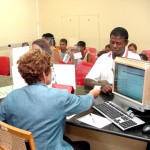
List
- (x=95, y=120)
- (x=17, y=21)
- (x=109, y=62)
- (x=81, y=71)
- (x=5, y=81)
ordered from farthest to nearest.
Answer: (x=17, y=21), (x=81, y=71), (x=5, y=81), (x=109, y=62), (x=95, y=120)

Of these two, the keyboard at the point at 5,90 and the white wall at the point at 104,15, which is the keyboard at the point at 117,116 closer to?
the keyboard at the point at 5,90

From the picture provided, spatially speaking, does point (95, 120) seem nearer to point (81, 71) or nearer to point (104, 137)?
point (104, 137)

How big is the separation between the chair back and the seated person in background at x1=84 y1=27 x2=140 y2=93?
1.01m

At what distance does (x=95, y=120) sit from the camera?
1657 mm

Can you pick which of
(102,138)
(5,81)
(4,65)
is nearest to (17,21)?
(4,65)

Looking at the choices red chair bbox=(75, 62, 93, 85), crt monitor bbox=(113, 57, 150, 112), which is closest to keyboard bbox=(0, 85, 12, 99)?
red chair bbox=(75, 62, 93, 85)

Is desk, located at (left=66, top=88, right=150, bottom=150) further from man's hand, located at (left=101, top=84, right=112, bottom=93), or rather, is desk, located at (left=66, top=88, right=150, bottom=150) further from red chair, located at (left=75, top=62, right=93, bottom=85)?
red chair, located at (left=75, top=62, right=93, bottom=85)

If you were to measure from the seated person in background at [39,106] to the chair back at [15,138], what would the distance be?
0.11 m

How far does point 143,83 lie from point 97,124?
0.40 metres

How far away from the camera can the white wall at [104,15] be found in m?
5.54

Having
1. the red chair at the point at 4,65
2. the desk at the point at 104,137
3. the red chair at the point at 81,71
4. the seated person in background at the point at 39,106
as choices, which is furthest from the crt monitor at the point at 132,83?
the red chair at the point at 4,65

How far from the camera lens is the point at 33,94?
4.57 ft

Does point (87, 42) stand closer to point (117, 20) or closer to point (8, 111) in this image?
point (117, 20)

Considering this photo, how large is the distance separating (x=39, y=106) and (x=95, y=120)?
464 mm
